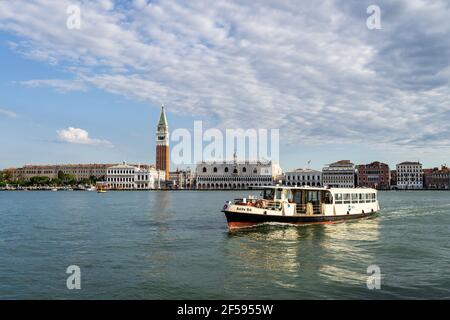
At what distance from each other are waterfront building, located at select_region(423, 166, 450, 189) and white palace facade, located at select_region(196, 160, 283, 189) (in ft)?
183

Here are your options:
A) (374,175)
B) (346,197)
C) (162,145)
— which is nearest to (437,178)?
(374,175)

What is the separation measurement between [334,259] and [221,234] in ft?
28.4

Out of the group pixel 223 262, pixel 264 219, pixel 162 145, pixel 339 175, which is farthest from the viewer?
pixel 162 145

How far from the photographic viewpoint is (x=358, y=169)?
16275 cm

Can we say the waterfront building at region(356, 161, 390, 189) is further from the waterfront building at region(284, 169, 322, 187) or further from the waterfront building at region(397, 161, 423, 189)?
the waterfront building at region(284, 169, 322, 187)

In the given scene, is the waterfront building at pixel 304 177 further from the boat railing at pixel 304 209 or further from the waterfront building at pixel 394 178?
the boat railing at pixel 304 209

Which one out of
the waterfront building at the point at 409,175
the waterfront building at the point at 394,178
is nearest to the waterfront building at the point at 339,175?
the waterfront building at the point at 409,175

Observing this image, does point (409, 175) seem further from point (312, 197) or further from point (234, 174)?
point (312, 197)

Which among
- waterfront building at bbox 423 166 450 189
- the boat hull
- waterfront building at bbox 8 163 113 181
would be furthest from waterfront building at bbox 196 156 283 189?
the boat hull

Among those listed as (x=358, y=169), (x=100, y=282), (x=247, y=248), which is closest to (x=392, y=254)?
(x=247, y=248)

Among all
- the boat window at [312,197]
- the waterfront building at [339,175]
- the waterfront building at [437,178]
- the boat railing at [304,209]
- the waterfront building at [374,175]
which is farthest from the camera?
the waterfront building at [339,175]

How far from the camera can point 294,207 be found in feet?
95.7

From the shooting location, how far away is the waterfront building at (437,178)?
521ft

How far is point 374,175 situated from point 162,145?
82.9 meters
